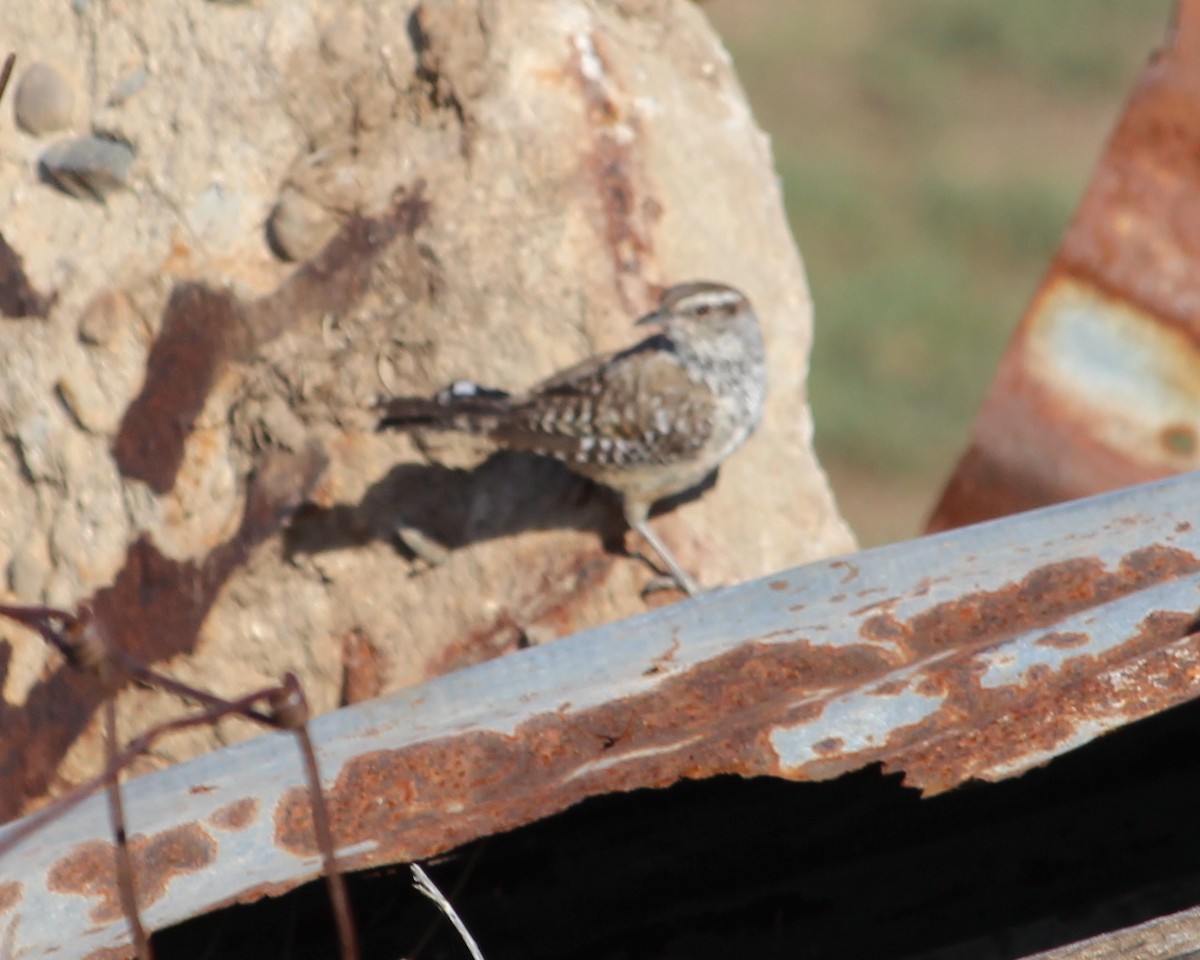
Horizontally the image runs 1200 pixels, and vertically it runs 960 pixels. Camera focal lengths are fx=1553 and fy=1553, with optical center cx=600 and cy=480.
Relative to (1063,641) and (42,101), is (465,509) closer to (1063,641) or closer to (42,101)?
(42,101)

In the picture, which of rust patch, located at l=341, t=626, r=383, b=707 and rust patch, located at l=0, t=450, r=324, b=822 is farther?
rust patch, located at l=341, t=626, r=383, b=707

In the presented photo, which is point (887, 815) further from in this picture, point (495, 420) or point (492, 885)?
point (495, 420)

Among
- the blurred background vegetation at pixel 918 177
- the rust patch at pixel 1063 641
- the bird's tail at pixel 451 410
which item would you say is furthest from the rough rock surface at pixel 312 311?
the blurred background vegetation at pixel 918 177

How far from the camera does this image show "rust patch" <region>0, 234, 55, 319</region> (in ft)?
13.3

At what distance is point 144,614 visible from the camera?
12.7ft

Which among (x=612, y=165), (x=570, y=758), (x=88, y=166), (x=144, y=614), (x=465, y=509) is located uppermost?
(x=88, y=166)

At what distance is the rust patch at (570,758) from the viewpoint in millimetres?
2010

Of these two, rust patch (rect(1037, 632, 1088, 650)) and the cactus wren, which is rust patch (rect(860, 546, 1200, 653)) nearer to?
rust patch (rect(1037, 632, 1088, 650))

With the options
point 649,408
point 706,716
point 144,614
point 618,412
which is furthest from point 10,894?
point 649,408

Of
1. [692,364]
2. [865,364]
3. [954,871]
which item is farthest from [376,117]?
[865,364]

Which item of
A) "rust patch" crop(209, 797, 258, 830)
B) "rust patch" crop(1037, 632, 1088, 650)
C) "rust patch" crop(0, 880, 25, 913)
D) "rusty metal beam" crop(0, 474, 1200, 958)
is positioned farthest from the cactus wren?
"rust patch" crop(0, 880, 25, 913)

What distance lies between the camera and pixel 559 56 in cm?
418

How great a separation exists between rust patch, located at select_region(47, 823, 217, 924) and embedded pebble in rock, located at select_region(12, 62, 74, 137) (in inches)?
105

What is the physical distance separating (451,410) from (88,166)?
1177 millimetres
